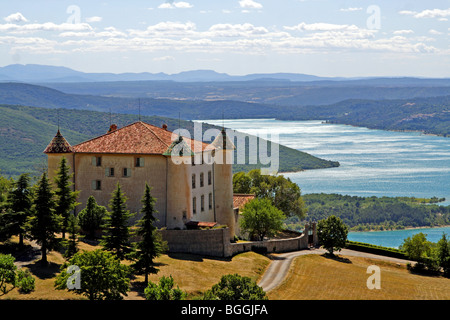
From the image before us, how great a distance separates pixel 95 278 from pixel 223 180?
31.2 metres

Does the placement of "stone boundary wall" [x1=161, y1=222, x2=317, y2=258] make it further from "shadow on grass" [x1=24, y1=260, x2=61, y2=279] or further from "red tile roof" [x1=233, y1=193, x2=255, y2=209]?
"shadow on grass" [x1=24, y1=260, x2=61, y2=279]

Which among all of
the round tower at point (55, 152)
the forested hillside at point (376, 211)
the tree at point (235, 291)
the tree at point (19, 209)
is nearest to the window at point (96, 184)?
the round tower at point (55, 152)

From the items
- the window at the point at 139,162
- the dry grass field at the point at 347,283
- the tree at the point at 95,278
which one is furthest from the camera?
the window at the point at 139,162

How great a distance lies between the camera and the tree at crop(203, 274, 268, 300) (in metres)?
35.9

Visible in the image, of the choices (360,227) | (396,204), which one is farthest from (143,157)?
(396,204)

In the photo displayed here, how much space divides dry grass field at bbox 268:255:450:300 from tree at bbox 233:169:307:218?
68.1 ft

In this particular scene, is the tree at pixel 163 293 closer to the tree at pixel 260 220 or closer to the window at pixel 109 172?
the window at pixel 109 172

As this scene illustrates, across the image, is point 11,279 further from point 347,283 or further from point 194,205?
point 347,283

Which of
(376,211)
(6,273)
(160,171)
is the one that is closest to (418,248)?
(160,171)

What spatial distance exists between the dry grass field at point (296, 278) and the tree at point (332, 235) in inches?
131

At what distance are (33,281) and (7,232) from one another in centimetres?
1009

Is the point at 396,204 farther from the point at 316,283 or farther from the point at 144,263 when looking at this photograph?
the point at 144,263

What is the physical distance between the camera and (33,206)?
46438 millimetres

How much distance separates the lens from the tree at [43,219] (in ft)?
152
